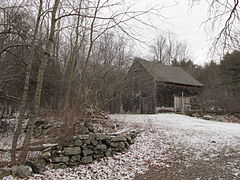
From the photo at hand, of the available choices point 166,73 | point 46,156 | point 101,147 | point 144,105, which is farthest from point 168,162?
point 166,73

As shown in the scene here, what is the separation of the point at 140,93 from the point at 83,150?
1269cm

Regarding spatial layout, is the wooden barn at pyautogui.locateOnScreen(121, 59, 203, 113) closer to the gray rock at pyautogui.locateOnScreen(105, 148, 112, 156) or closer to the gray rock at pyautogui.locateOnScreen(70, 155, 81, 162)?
the gray rock at pyautogui.locateOnScreen(105, 148, 112, 156)

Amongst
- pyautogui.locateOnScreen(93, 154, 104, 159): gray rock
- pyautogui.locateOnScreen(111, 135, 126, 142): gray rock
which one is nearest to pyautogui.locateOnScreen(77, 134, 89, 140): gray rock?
pyautogui.locateOnScreen(93, 154, 104, 159): gray rock

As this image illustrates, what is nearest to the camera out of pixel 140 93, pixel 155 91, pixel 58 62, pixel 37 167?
pixel 37 167

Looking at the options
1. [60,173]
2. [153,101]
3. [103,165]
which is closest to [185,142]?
[103,165]

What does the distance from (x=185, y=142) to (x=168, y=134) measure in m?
1.16

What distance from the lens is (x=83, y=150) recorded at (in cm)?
540

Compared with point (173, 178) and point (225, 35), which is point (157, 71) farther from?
point (173, 178)

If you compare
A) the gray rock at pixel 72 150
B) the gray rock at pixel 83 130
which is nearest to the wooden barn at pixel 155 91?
the gray rock at pixel 83 130

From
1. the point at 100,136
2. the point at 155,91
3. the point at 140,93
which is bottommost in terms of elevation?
the point at 100,136

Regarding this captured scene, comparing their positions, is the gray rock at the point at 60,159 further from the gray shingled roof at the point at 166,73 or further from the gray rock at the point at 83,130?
the gray shingled roof at the point at 166,73

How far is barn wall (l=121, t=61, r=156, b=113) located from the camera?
51.6 feet

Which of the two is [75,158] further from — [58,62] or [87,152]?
[58,62]

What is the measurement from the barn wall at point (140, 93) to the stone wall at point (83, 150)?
894 cm
